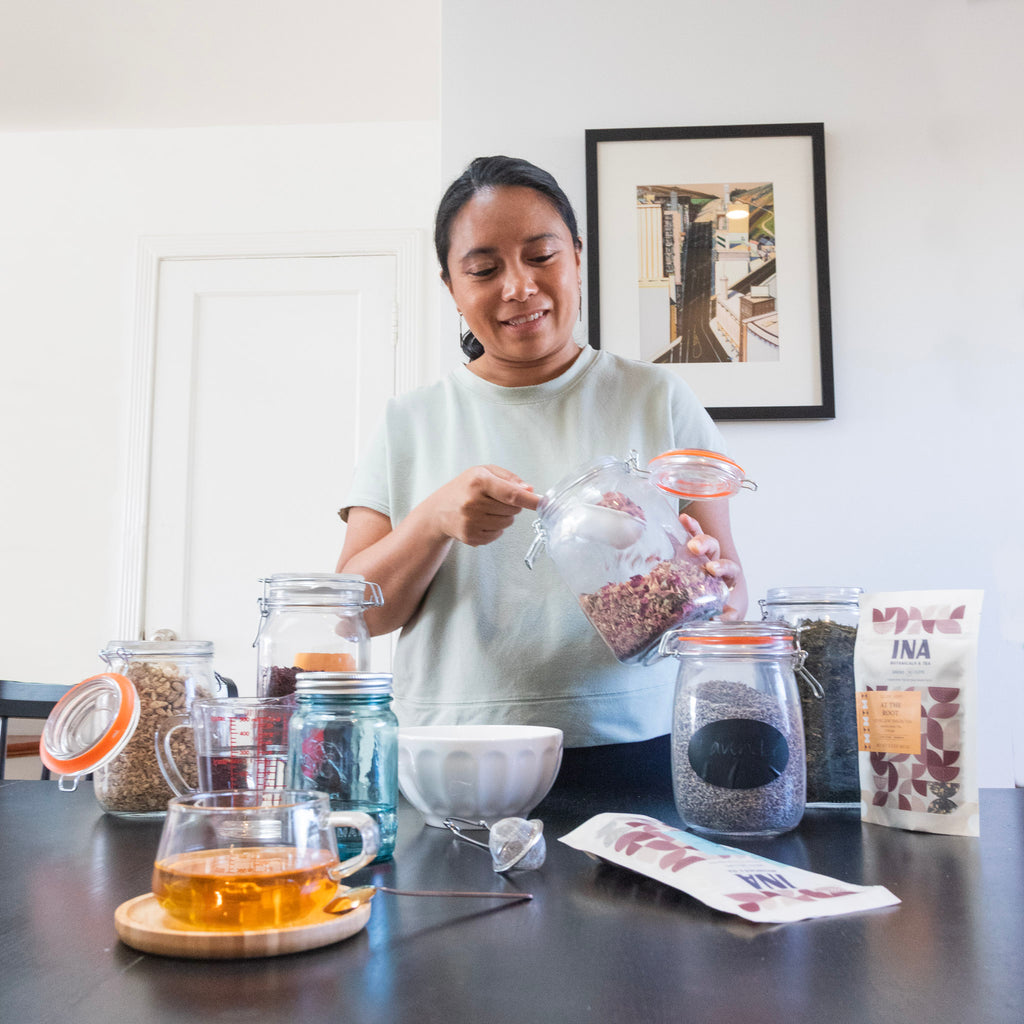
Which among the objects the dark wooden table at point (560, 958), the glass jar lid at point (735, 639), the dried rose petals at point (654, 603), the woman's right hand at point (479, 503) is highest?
the woman's right hand at point (479, 503)

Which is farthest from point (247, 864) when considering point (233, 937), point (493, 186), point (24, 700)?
point (24, 700)

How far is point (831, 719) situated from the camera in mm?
875

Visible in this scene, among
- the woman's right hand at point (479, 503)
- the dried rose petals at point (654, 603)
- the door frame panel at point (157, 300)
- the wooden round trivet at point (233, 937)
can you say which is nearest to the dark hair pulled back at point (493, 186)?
the woman's right hand at point (479, 503)

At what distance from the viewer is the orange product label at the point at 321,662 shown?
84 centimetres

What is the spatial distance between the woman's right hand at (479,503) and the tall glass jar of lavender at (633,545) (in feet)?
0.11

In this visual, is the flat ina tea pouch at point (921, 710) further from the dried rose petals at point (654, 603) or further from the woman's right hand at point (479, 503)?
the woman's right hand at point (479, 503)

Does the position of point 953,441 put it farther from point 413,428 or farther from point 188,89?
point 188,89

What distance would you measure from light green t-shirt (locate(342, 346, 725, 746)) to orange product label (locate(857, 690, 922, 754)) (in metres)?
0.36

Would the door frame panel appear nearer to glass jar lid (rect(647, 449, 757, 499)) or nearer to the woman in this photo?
the woman

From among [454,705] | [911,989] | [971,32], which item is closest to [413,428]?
[454,705]

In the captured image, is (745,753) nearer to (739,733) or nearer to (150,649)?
(739,733)

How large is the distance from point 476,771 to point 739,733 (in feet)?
0.69

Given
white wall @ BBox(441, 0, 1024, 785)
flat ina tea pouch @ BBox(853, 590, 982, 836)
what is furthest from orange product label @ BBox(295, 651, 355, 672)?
white wall @ BBox(441, 0, 1024, 785)

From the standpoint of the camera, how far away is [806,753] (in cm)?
88
